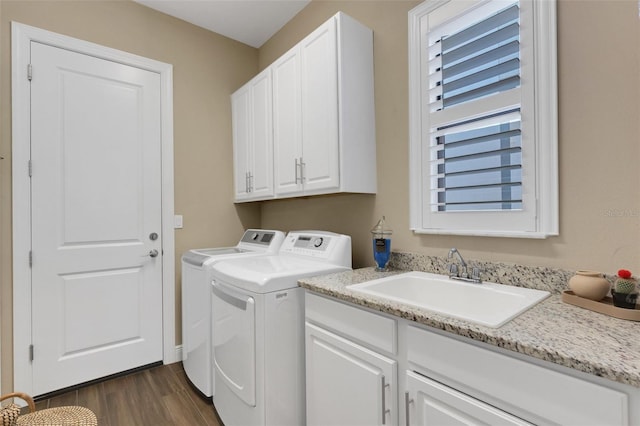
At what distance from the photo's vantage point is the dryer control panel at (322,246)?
1.84 metres

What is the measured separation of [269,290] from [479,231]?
1.01m

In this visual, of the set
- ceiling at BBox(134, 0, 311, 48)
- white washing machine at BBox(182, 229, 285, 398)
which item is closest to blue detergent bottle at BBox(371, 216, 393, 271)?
white washing machine at BBox(182, 229, 285, 398)

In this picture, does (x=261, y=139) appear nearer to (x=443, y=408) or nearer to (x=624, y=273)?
(x=443, y=408)

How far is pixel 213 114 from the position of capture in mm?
2801

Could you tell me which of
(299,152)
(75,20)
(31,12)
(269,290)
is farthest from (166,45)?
(269,290)

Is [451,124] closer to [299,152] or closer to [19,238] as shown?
[299,152]

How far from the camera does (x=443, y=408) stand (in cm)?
97

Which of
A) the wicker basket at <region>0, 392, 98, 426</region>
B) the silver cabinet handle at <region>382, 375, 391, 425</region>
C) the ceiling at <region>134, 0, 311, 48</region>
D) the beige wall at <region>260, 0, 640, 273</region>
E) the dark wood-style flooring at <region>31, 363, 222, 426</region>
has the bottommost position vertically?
the dark wood-style flooring at <region>31, 363, 222, 426</region>

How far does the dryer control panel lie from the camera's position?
184 cm

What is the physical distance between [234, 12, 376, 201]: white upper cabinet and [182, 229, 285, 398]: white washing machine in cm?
56

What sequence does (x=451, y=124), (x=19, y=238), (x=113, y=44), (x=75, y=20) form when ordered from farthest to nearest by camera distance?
(x=113, y=44)
(x=75, y=20)
(x=19, y=238)
(x=451, y=124)

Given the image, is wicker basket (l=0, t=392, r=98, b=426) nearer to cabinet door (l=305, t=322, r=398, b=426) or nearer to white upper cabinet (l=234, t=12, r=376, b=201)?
cabinet door (l=305, t=322, r=398, b=426)

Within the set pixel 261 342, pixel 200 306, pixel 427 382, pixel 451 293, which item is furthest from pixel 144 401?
pixel 451 293

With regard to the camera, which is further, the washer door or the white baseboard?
the white baseboard
